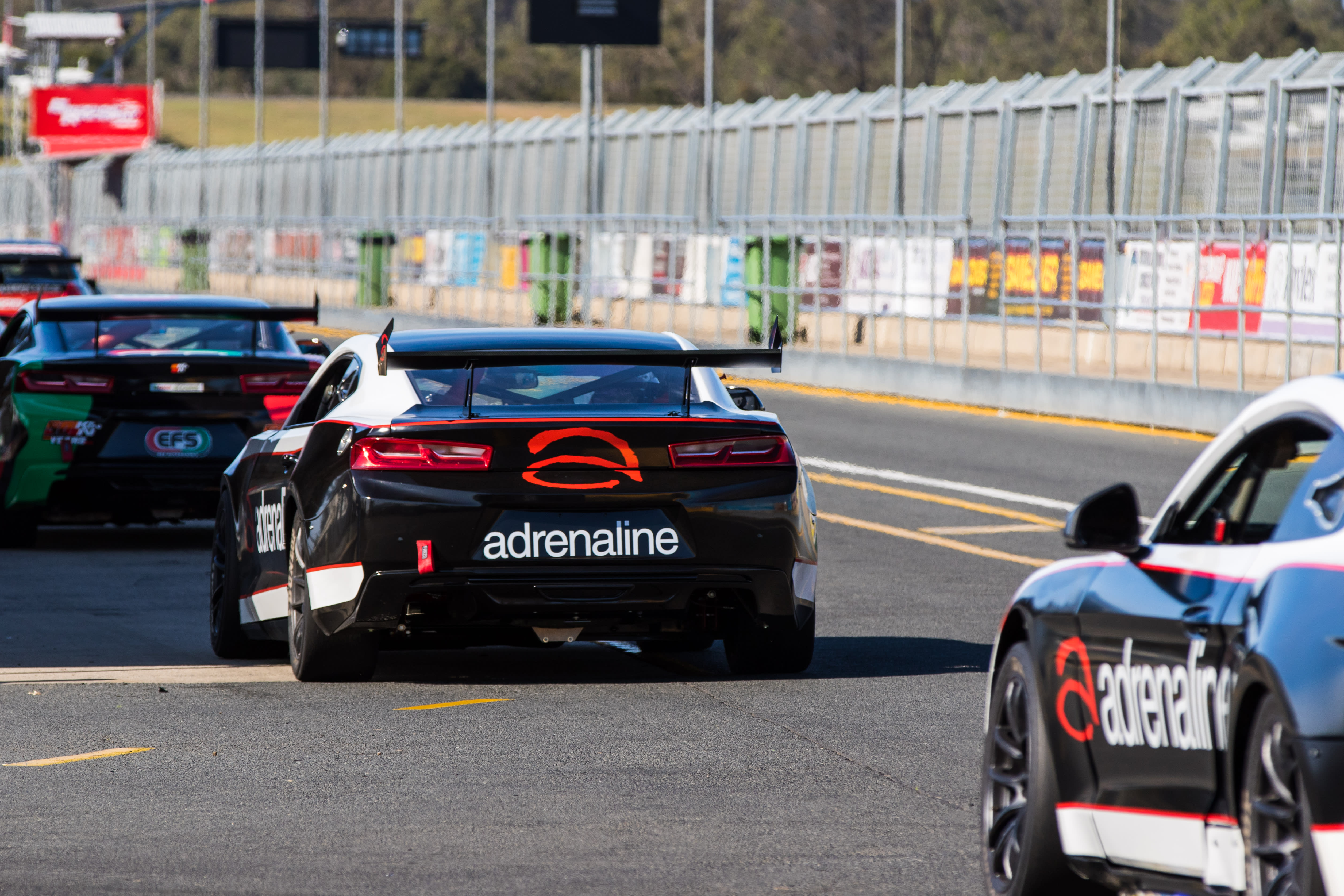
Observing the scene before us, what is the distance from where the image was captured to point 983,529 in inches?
584

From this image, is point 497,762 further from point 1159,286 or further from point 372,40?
point 372,40

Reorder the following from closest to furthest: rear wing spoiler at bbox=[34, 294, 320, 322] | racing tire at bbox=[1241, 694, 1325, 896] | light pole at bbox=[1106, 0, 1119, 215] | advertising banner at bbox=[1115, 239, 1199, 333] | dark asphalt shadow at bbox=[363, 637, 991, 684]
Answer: racing tire at bbox=[1241, 694, 1325, 896] < dark asphalt shadow at bbox=[363, 637, 991, 684] < rear wing spoiler at bbox=[34, 294, 320, 322] < advertising banner at bbox=[1115, 239, 1199, 333] < light pole at bbox=[1106, 0, 1119, 215]

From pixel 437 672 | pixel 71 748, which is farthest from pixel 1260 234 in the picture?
pixel 71 748

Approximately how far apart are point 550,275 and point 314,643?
106 ft

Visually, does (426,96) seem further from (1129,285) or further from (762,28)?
(1129,285)

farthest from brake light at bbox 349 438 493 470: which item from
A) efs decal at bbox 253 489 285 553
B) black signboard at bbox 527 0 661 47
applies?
black signboard at bbox 527 0 661 47

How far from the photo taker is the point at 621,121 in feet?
172

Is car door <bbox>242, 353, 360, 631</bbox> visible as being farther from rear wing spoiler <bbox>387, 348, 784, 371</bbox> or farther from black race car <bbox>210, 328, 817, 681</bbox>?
rear wing spoiler <bbox>387, 348, 784, 371</bbox>

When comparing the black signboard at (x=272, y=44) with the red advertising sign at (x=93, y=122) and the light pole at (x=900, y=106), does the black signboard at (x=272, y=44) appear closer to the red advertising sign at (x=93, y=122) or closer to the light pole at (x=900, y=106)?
the red advertising sign at (x=93, y=122)

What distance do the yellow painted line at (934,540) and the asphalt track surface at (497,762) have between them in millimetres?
1134

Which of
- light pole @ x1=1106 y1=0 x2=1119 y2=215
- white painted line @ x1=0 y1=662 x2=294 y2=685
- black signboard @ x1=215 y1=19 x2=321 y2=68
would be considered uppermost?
black signboard @ x1=215 y1=19 x2=321 y2=68

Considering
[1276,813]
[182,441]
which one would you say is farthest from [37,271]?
[1276,813]

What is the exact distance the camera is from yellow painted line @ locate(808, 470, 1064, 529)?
50.7 ft

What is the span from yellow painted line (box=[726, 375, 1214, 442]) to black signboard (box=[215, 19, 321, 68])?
2705 inches
